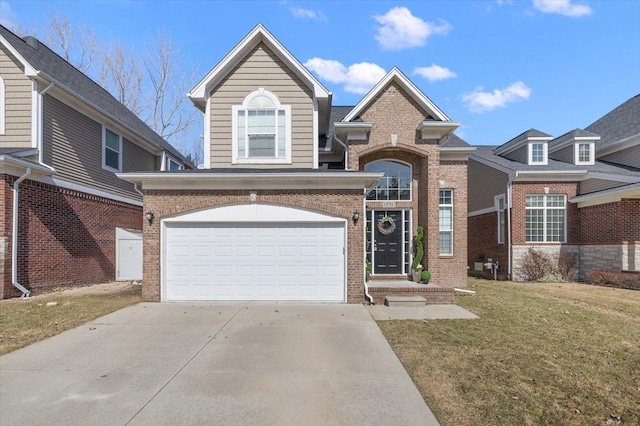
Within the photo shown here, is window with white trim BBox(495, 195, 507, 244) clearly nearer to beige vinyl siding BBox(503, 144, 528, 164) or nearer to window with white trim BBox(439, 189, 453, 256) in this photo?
beige vinyl siding BBox(503, 144, 528, 164)

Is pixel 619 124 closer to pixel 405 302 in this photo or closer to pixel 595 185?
pixel 595 185

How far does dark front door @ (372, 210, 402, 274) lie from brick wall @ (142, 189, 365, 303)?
Answer: 308 centimetres

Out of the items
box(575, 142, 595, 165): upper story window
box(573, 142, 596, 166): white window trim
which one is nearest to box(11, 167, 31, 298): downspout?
box(573, 142, 596, 166): white window trim

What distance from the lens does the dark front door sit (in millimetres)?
12531

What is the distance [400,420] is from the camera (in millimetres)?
3689

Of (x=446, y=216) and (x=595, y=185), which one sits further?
(x=595, y=185)

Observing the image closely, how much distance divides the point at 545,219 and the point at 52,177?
19472 mm

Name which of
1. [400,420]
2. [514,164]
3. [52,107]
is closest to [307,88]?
[52,107]

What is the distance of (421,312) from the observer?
866cm

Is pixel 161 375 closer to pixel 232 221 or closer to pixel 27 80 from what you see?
pixel 232 221

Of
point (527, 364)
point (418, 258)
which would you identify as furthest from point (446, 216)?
point (527, 364)

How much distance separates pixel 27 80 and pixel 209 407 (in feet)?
40.7

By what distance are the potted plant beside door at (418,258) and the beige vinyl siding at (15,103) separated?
12.7 meters

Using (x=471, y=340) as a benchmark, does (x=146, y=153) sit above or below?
above
